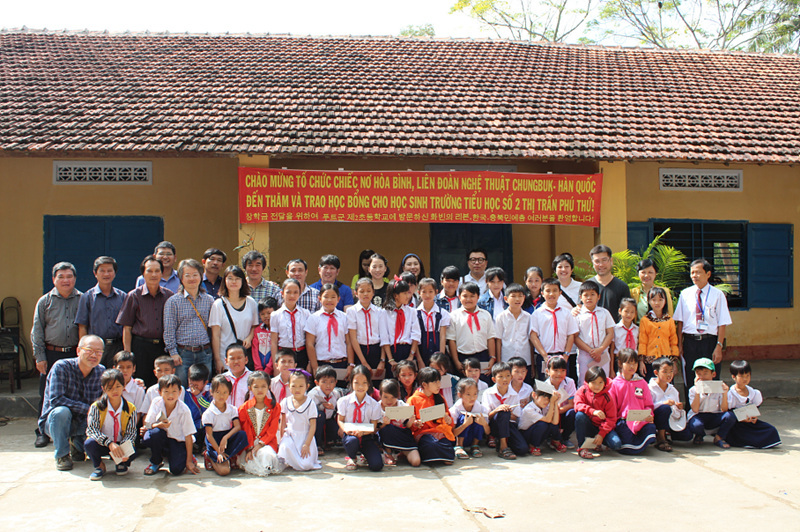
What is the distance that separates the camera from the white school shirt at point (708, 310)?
20.7ft

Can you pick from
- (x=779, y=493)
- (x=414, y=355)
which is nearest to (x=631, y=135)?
(x=414, y=355)

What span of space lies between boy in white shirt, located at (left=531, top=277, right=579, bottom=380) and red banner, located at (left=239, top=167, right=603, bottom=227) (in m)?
2.19

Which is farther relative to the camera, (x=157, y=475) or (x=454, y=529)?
(x=157, y=475)

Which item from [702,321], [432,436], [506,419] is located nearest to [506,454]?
[506,419]

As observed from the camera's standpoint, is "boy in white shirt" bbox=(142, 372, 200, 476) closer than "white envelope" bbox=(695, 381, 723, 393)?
Yes

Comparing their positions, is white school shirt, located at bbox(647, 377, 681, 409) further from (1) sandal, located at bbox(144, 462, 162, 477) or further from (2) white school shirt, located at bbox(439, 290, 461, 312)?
(1) sandal, located at bbox(144, 462, 162, 477)

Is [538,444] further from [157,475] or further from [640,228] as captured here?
[640,228]

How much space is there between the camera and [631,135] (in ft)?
27.9

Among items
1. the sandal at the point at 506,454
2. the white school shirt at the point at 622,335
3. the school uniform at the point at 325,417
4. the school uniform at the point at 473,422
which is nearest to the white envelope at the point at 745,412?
the white school shirt at the point at 622,335

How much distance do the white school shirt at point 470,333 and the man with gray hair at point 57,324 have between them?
3.32m

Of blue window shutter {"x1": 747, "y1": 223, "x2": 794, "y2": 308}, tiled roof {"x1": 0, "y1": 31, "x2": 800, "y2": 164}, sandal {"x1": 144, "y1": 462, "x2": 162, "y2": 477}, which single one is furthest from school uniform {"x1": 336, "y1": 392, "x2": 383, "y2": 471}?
blue window shutter {"x1": 747, "y1": 223, "x2": 794, "y2": 308}

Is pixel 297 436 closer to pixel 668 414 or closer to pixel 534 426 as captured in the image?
pixel 534 426

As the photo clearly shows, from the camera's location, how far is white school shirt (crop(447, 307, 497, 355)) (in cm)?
606

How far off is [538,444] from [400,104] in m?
5.20
